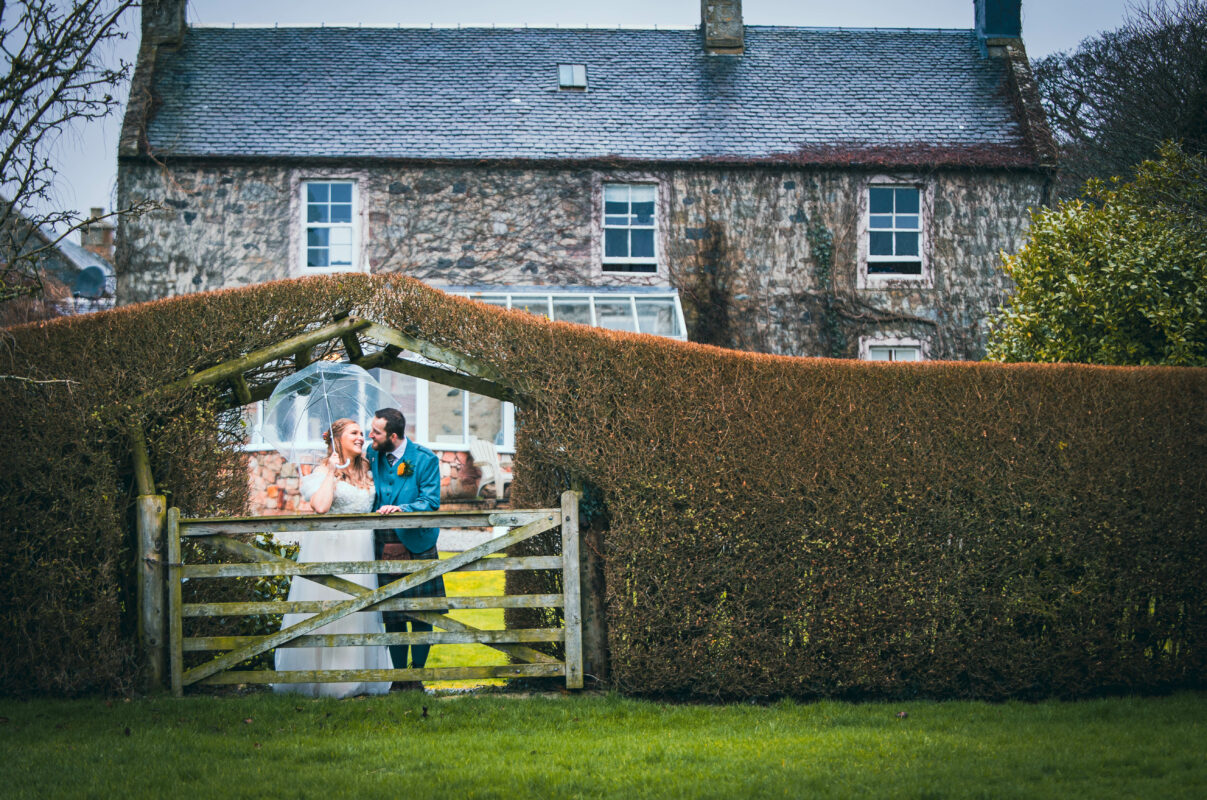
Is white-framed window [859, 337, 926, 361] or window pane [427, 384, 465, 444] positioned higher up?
white-framed window [859, 337, 926, 361]

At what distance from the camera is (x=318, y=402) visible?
7586mm

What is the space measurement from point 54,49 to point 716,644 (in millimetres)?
5739

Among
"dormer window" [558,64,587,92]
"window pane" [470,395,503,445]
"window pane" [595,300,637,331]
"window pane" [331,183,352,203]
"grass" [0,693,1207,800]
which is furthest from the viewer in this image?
"dormer window" [558,64,587,92]

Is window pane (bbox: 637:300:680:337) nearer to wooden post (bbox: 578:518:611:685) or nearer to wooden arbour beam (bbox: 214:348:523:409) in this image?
wooden arbour beam (bbox: 214:348:523:409)

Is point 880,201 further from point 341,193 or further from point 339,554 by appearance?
point 339,554

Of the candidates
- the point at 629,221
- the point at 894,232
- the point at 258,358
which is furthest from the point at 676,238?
the point at 258,358

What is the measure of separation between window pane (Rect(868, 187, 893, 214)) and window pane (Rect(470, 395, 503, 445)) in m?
7.50

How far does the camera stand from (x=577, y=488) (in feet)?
23.9

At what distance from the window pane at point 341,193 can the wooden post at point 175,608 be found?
11683mm

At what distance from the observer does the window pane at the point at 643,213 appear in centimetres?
1800

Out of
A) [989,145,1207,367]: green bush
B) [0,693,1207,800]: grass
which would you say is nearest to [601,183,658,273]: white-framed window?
[989,145,1207,367]: green bush

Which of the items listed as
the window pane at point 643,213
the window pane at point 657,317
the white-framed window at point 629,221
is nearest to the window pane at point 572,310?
the window pane at point 657,317

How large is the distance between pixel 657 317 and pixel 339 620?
1092 centimetres

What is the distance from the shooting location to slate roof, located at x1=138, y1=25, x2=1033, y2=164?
17922 millimetres
